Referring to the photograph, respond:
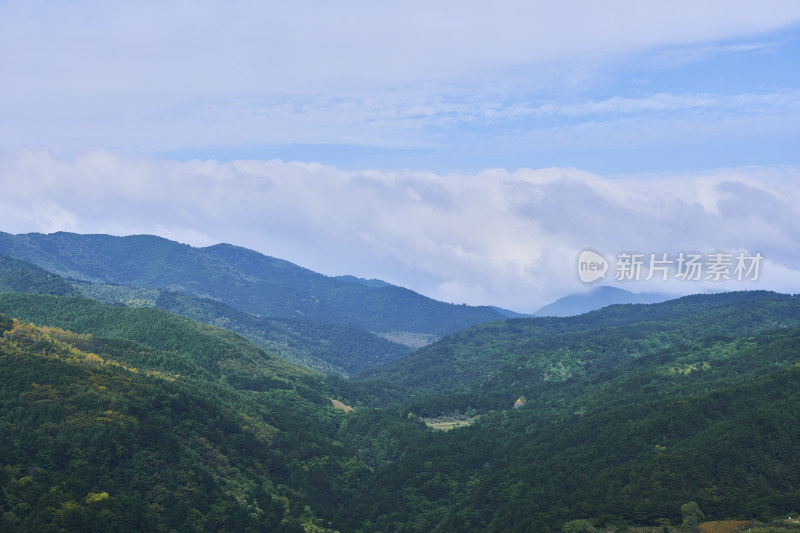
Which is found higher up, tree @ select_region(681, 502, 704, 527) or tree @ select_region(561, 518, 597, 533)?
tree @ select_region(681, 502, 704, 527)

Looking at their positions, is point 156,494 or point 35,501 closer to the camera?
point 35,501

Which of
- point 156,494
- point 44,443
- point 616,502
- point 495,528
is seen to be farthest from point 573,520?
A: point 44,443

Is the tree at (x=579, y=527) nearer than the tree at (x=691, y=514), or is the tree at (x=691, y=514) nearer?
the tree at (x=691, y=514)

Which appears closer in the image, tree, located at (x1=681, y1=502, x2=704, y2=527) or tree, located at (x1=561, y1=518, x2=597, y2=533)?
tree, located at (x1=681, y1=502, x2=704, y2=527)

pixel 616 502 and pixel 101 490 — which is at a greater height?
pixel 616 502

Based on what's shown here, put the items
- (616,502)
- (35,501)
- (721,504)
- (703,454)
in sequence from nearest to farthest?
(35,501) < (721,504) < (616,502) < (703,454)

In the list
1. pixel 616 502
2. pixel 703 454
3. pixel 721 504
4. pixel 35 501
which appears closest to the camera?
pixel 35 501

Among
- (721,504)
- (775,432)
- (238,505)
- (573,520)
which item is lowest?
(238,505)

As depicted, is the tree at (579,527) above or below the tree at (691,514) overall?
below

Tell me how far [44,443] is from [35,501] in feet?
96.5

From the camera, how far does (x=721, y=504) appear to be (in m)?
168

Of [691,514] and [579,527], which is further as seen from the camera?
[579,527]

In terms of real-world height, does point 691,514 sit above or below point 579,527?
above

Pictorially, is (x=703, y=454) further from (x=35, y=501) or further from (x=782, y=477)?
(x=35, y=501)
